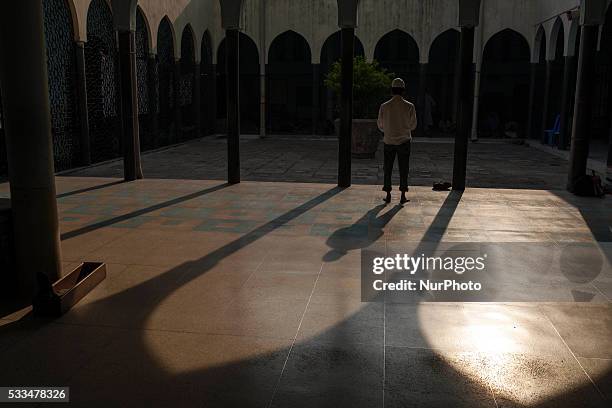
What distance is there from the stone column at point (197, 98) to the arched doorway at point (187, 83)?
0.09 metres

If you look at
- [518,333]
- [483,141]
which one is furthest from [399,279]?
[483,141]

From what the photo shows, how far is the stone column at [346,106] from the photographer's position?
28.6ft

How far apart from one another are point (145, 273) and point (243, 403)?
2.18 meters

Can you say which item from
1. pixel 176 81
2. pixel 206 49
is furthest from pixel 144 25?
pixel 206 49

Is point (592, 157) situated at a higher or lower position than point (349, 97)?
lower

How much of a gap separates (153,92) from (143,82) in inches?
17.0

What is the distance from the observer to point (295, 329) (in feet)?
11.5

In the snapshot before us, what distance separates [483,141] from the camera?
18641 millimetres

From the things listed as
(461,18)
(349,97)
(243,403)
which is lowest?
(243,403)

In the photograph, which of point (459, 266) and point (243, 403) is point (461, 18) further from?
point (243, 403)

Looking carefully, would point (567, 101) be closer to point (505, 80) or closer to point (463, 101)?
point (505, 80)

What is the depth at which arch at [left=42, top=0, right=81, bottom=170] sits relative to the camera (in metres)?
10.7

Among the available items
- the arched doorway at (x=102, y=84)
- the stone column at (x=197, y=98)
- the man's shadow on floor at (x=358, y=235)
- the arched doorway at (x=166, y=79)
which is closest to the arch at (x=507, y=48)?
the stone column at (x=197, y=98)

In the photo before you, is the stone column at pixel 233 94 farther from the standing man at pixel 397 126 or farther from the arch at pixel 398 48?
the arch at pixel 398 48
